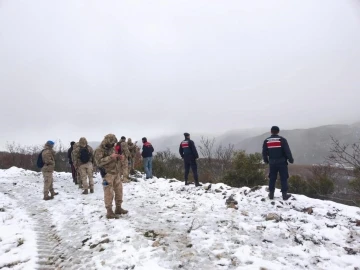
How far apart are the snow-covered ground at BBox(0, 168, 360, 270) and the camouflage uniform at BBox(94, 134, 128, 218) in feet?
1.52

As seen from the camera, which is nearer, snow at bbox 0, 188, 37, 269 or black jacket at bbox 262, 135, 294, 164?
snow at bbox 0, 188, 37, 269

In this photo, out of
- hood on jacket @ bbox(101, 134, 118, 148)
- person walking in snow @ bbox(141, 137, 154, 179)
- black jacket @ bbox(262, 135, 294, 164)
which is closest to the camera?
hood on jacket @ bbox(101, 134, 118, 148)

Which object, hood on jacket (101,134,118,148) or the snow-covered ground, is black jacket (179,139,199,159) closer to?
the snow-covered ground

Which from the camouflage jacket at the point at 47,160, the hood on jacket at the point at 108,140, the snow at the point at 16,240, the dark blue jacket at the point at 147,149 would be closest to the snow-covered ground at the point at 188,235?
the snow at the point at 16,240

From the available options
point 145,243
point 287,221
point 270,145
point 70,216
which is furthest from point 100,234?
point 270,145

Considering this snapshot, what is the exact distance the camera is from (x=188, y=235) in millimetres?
6082

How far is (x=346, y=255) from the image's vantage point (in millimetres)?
5051

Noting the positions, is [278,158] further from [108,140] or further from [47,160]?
[47,160]

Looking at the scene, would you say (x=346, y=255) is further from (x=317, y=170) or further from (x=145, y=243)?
(x=317, y=170)

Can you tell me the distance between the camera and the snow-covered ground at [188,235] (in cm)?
491

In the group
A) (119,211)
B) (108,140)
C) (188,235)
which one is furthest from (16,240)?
(188,235)

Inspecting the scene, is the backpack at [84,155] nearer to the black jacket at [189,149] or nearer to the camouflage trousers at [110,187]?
the black jacket at [189,149]

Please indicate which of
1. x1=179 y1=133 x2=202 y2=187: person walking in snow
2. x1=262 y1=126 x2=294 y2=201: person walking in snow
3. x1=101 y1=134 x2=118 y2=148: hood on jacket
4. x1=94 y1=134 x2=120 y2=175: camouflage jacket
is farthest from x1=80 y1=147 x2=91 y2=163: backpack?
x1=262 y1=126 x2=294 y2=201: person walking in snow

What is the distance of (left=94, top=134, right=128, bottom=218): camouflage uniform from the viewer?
7.63 meters
